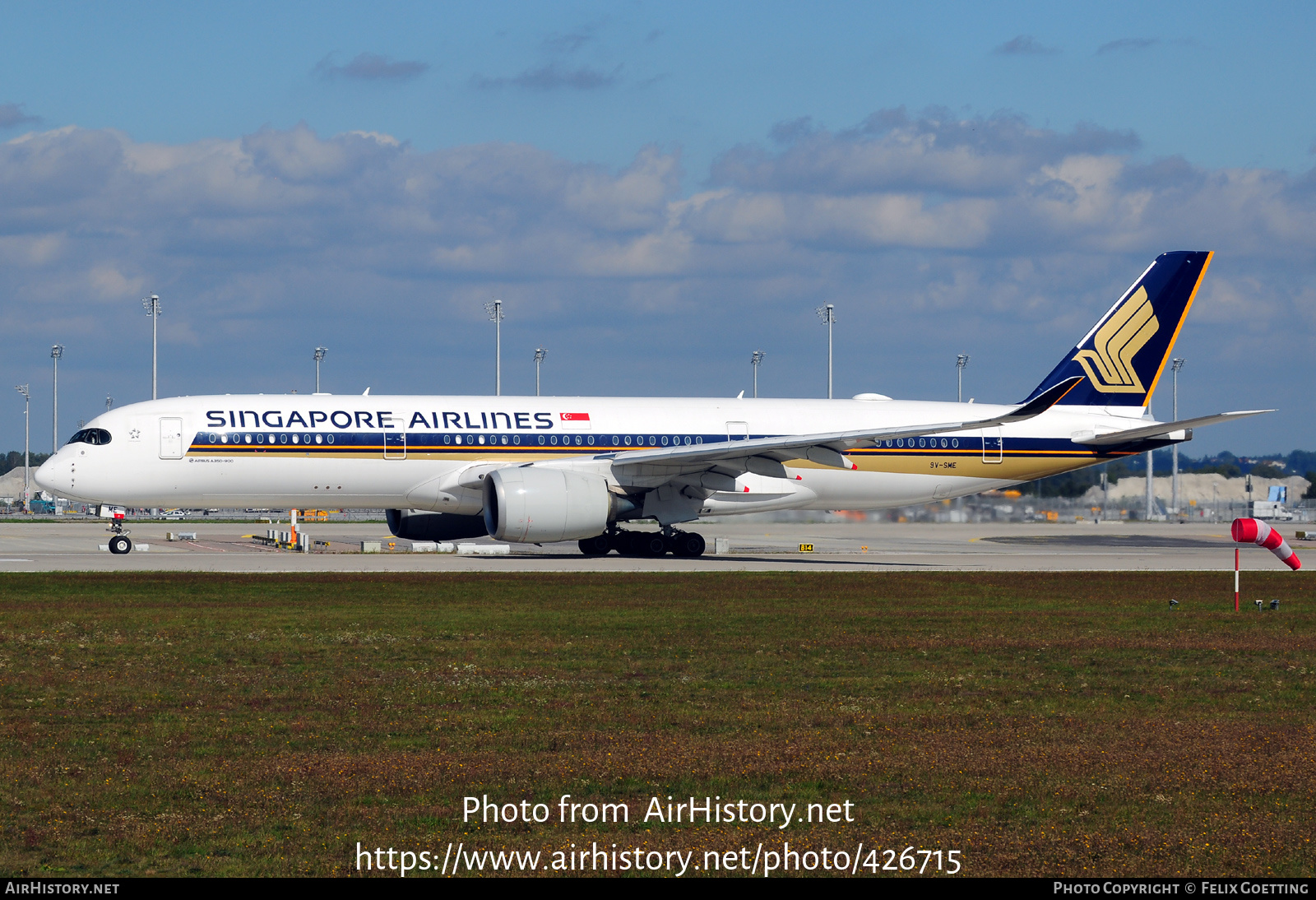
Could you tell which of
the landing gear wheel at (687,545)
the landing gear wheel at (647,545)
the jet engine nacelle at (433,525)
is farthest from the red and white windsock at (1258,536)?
the jet engine nacelle at (433,525)

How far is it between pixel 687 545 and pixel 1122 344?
13.7 meters

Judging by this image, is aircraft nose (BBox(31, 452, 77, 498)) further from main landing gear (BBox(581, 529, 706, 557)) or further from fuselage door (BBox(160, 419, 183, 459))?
main landing gear (BBox(581, 529, 706, 557))

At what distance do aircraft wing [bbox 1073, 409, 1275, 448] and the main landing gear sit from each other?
11.4 m

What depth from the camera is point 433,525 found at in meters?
36.7

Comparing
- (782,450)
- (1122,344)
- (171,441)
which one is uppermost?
(1122,344)

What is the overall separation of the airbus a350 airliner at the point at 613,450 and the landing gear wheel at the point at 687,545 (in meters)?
0.05

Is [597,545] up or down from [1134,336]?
down

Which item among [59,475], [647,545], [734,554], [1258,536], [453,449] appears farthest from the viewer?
Answer: [734,554]

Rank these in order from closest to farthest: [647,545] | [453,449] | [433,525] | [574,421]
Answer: [453,449] < [574,421] < [647,545] < [433,525]

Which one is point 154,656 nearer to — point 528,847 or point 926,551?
point 528,847

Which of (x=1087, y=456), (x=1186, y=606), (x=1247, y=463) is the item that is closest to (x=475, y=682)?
(x=1186, y=606)

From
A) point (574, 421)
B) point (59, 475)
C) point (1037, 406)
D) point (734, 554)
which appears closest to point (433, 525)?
point (574, 421)

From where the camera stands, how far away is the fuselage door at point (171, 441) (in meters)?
32.5

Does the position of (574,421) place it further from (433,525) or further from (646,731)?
(646,731)
